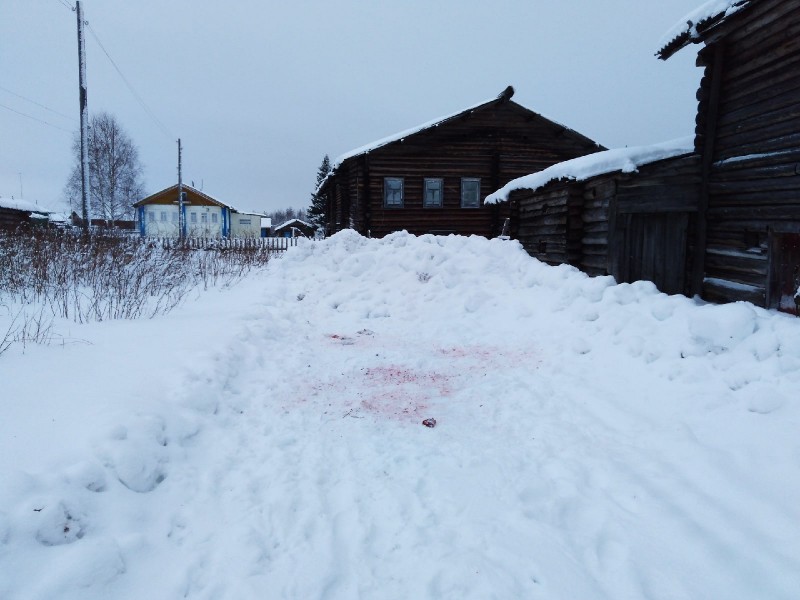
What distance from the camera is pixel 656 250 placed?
7.93 meters

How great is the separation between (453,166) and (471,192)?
138 cm

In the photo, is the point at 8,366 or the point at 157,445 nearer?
the point at 157,445

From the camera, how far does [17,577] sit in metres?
1.98

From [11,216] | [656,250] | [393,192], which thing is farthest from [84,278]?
[11,216]

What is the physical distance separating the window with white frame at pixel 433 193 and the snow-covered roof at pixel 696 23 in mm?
11988

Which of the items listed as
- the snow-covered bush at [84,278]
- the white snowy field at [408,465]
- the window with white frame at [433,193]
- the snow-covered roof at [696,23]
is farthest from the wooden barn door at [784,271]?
the window with white frame at [433,193]

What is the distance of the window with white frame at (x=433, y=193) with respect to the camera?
19.1 metres

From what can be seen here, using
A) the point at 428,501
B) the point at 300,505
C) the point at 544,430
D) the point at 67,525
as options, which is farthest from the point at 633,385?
the point at 67,525

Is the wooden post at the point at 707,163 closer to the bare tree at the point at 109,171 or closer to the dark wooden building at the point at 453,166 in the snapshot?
the dark wooden building at the point at 453,166

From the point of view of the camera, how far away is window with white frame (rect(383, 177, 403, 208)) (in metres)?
18.8

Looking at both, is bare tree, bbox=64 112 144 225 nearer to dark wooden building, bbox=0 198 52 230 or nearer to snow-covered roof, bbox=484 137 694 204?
dark wooden building, bbox=0 198 52 230

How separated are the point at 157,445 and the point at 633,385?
468cm

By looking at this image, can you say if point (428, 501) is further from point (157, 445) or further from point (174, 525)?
point (157, 445)

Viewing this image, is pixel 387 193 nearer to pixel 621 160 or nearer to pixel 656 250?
pixel 621 160
